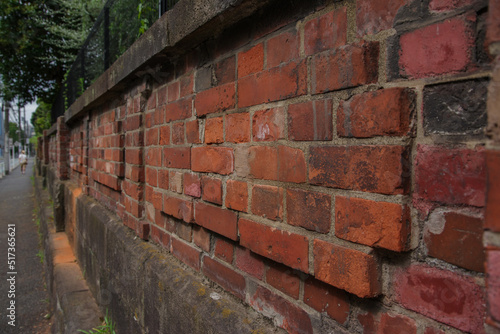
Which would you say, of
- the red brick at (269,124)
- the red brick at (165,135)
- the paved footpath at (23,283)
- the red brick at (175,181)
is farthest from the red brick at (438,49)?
the paved footpath at (23,283)

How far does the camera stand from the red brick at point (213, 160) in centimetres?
126

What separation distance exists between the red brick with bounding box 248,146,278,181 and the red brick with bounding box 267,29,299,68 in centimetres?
28

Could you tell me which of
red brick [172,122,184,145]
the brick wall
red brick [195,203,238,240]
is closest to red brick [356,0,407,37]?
the brick wall

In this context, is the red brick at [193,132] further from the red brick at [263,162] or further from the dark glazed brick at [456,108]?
the dark glazed brick at [456,108]

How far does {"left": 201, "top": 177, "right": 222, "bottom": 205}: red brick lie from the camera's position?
1307mm

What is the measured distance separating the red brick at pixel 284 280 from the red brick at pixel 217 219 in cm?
19

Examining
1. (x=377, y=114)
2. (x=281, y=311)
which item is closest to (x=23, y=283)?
(x=281, y=311)

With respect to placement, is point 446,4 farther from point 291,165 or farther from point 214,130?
point 214,130

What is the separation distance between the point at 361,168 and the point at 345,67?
0.83 ft

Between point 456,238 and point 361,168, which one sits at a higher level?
point 361,168

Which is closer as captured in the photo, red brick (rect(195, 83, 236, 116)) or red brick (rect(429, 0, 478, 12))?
red brick (rect(429, 0, 478, 12))

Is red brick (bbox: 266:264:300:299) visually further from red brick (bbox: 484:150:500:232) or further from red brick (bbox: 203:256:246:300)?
red brick (bbox: 484:150:500:232)

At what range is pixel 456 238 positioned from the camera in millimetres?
645

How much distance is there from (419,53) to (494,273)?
1.47ft
